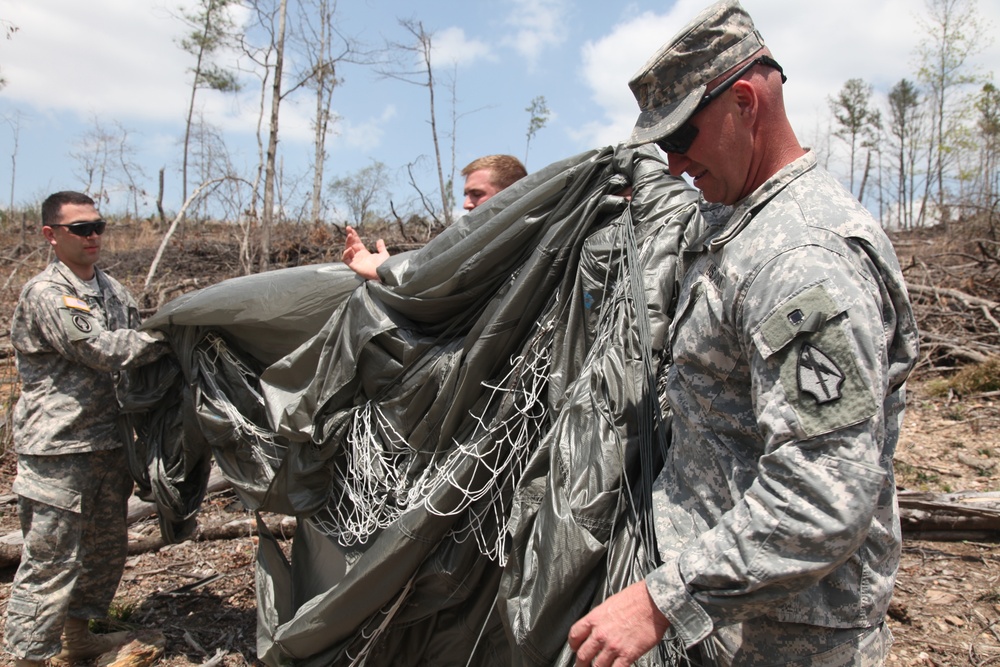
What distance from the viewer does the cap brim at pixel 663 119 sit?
1.48 meters

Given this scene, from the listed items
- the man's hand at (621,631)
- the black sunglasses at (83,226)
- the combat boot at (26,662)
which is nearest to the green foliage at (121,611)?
the combat boot at (26,662)

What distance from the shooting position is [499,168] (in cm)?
337

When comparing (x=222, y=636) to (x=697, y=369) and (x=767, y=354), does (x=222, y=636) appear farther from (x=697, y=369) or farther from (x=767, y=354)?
(x=767, y=354)

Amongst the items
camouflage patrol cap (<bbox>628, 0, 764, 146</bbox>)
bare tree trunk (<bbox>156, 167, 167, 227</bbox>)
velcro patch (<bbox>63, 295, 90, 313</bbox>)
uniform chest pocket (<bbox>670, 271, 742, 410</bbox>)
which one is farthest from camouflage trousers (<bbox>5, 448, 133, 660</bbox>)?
bare tree trunk (<bbox>156, 167, 167, 227</bbox>)

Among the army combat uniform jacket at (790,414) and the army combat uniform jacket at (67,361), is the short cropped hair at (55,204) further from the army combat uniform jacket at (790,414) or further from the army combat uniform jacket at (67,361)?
the army combat uniform jacket at (790,414)

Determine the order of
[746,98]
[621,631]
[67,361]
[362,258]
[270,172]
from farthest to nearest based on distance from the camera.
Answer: [270,172], [67,361], [362,258], [746,98], [621,631]

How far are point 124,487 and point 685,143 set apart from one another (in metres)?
3.17

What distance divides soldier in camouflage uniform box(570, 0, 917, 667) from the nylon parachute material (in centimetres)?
25

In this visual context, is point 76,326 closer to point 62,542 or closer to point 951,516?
point 62,542

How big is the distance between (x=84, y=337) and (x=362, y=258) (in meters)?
1.31

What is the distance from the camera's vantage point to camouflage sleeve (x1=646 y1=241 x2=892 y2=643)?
122cm

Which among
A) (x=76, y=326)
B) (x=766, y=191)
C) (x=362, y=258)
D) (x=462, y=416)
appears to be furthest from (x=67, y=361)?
(x=766, y=191)

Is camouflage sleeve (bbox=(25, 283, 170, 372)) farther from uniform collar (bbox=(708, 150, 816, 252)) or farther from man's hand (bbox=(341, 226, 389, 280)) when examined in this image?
uniform collar (bbox=(708, 150, 816, 252))

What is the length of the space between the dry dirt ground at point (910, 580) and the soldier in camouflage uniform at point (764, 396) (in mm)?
1851
